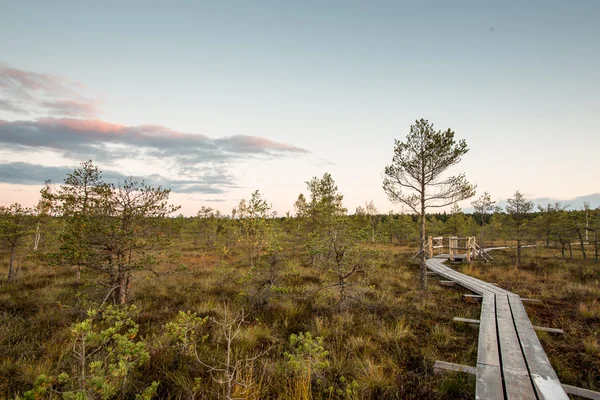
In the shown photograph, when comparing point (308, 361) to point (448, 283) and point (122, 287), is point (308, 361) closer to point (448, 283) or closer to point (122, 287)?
point (122, 287)

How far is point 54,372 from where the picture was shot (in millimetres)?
4457

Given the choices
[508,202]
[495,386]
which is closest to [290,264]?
[495,386]

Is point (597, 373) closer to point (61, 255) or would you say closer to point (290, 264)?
point (290, 264)

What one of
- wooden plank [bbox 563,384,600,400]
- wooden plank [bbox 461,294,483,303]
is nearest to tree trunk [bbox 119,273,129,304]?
wooden plank [bbox 563,384,600,400]

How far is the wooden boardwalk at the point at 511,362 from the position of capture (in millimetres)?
3783

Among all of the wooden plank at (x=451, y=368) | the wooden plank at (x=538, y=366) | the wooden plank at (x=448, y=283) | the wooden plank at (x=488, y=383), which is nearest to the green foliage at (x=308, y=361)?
the wooden plank at (x=451, y=368)

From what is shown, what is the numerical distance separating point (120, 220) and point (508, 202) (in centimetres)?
2256

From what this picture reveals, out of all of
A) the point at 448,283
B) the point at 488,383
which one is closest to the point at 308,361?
the point at 488,383

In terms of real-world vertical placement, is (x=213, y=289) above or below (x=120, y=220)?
below

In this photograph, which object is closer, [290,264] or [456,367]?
[456,367]

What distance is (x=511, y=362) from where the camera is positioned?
15.2 feet

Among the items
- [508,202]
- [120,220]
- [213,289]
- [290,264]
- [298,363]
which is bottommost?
[213,289]

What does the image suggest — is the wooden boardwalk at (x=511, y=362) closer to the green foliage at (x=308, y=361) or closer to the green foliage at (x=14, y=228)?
the green foliage at (x=308, y=361)

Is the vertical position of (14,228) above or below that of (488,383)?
above
